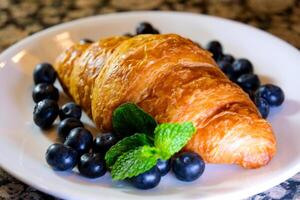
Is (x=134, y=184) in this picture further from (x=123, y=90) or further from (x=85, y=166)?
(x=123, y=90)

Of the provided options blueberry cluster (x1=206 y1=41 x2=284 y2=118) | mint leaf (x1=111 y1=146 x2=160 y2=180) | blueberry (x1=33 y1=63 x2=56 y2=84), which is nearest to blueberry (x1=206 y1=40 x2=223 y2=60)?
blueberry cluster (x1=206 y1=41 x2=284 y2=118)

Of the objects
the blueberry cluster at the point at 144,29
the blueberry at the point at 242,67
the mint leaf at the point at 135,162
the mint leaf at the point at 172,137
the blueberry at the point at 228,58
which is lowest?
the blueberry at the point at 228,58

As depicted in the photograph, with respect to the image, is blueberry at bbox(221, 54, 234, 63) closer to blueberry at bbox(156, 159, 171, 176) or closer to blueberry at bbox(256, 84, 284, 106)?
blueberry at bbox(256, 84, 284, 106)

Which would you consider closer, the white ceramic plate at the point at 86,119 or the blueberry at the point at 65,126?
the white ceramic plate at the point at 86,119

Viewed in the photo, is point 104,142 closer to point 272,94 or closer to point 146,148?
point 146,148

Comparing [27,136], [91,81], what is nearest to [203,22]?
[91,81]

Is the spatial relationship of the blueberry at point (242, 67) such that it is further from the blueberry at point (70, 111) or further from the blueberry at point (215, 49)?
the blueberry at point (70, 111)

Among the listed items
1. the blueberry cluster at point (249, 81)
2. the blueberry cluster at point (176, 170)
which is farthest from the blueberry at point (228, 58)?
the blueberry cluster at point (176, 170)
